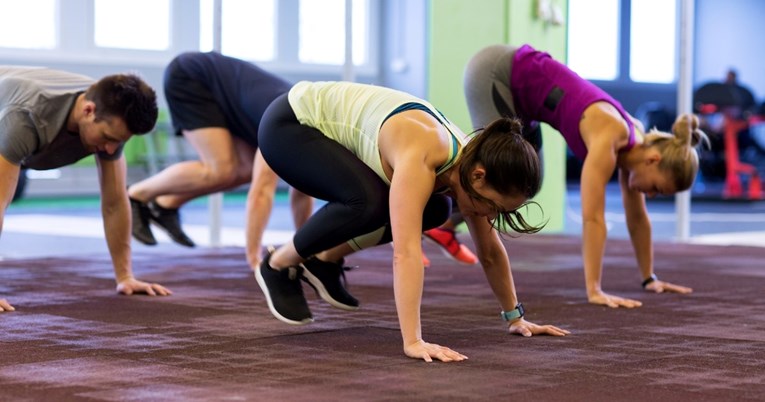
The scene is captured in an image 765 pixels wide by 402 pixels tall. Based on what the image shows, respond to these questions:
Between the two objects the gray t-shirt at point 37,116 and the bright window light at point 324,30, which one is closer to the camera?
the gray t-shirt at point 37,116

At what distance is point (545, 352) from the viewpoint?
7.98 feet

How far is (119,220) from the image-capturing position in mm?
3348

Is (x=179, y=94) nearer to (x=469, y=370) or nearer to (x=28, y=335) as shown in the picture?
(x=28, y=335)

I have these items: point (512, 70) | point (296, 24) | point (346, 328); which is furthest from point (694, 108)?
point (346, 328)

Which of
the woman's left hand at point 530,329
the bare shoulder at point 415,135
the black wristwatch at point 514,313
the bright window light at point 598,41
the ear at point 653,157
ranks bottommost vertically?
the woman's left hand at point 530,329

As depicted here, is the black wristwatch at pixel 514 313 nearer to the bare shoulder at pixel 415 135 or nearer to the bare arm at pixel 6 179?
the bare shoulder at pixel 415 135

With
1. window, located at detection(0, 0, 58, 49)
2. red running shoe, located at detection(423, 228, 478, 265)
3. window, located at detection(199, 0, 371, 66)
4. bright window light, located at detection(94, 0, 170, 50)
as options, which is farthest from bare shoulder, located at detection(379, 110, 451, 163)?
window, located at detection(199, 0, 371, 66)

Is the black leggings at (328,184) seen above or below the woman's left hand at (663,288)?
above

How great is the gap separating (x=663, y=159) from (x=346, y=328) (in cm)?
114

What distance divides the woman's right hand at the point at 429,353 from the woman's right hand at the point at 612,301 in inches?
43.5

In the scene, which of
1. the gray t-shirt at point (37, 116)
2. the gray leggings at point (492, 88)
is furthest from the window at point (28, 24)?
the gray t-shirt at point (37, 116)

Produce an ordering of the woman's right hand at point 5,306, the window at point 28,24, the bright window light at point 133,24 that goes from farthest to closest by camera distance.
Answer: the bright window light at point 133,24 < the window at point 28,24 < the woman's right hand at point 5,306

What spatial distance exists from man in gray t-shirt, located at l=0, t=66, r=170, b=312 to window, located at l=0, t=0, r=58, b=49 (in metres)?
6.31

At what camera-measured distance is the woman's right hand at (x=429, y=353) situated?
2257mm
